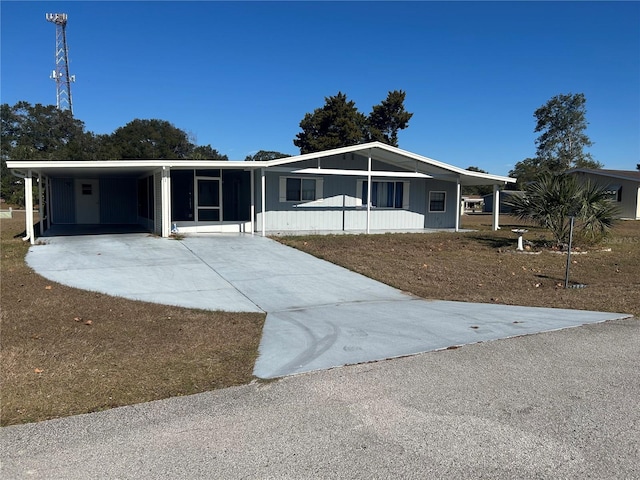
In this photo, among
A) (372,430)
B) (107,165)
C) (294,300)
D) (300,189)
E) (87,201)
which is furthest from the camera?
(87,201)

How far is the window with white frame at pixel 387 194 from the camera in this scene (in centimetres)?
1988

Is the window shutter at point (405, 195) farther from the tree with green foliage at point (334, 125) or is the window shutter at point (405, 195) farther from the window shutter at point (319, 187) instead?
the tree with green foliage at point (334, 125)

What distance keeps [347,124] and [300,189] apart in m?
29.5

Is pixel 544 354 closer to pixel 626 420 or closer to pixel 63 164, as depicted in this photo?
pixel 626 420

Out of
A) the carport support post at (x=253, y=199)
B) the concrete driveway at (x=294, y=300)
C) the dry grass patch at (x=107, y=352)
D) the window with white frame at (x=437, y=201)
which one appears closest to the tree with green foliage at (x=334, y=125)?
the window with white frame at (x=437, y=201)

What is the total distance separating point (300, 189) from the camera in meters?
18.5

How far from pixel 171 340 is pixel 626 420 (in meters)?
4.31

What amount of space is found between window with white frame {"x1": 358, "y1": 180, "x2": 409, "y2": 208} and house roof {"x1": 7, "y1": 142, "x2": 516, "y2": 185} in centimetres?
88

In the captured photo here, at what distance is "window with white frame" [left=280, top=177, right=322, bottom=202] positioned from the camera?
18.2 metres

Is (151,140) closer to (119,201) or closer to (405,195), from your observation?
(119,201)

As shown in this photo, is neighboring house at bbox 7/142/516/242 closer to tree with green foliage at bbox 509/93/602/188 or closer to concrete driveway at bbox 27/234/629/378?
concrete driveway at bbox 27/234/629/378

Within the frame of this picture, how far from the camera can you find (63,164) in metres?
13.3

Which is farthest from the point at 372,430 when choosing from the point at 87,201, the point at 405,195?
the point at 87,201

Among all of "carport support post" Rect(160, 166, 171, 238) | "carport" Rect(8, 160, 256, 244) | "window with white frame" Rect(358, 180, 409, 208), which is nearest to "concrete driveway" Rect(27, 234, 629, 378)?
"carport support post" Rect(160, 166, 171, 238)
